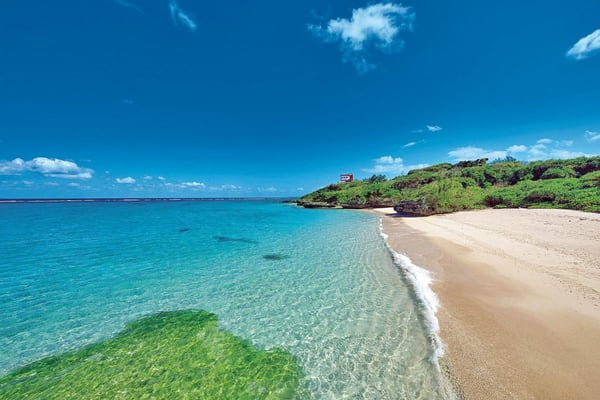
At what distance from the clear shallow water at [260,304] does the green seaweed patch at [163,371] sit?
0.38m

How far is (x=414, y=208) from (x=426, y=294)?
2457 centimetres

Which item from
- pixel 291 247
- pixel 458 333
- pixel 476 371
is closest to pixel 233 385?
pixel 476 371

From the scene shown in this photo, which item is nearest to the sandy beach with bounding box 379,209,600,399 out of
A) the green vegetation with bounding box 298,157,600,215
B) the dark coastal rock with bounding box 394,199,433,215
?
the green vegetation with bounding box 298,157,600,215

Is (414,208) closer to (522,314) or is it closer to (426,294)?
(426,294)

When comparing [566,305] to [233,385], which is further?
[566,305]

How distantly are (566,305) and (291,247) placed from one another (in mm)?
10819

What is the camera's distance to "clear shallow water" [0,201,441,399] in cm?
419

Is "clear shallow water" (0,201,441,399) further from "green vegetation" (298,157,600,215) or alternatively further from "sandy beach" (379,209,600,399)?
"green vegetation" (298,157,600,215)

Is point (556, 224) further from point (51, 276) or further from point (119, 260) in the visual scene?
point (51, 276)

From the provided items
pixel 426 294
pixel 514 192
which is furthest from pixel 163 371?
pixel 514 192

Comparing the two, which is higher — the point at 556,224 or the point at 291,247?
the point at 556,224

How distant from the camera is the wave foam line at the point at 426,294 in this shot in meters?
4.52

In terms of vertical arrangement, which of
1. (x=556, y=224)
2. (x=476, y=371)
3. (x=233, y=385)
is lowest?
(x=233, y=385)

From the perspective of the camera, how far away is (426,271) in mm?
8430
